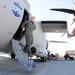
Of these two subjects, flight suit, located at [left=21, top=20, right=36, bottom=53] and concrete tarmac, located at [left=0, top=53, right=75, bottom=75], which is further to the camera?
flight suit, located at [left=21, top=20, right=36, bottom=53]

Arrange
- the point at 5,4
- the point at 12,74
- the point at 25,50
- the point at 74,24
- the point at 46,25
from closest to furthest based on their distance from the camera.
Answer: the point at 12,74 < the point at 5,4 < the point at 25,50 < the point at 74,24 < the point at 46,25

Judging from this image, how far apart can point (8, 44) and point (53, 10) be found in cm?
588

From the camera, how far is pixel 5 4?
5.71 metres

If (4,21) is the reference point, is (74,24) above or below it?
above

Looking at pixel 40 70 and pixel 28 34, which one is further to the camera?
pixel 28 34

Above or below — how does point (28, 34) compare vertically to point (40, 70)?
above

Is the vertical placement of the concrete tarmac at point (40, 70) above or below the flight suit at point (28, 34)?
below

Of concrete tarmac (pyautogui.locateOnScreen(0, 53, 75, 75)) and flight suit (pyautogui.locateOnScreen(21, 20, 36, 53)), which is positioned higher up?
flight suit (pyautogui.locateOnScreen(21, 20, 36, 53))

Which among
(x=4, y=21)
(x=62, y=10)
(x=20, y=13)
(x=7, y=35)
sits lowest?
(x=7, y=35)

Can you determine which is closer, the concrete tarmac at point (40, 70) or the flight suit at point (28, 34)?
the concrete tarmac at point (40, 70)

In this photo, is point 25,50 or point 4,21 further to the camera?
point 25,50

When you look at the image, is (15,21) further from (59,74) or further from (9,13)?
(59,74)

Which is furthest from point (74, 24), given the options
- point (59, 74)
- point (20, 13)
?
point (59, 74)

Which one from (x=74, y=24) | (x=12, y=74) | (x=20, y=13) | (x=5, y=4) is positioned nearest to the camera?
(x=12, y=74)
